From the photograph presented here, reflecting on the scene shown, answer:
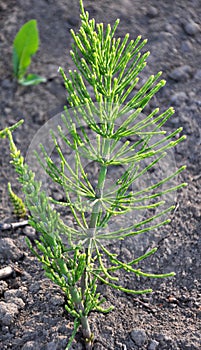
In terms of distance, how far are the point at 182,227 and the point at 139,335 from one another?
701mm

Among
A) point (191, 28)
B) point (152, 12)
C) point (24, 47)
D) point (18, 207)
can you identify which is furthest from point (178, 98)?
point (18, 207)

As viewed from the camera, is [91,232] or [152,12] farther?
[152,12]

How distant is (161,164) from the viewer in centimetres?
355

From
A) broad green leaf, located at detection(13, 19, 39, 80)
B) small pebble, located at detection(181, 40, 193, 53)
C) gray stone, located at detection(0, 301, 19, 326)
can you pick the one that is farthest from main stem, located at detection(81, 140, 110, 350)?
small pebble, located at detection(181, 40, 193, 53)

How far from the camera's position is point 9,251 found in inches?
123

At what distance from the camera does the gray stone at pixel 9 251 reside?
313cm

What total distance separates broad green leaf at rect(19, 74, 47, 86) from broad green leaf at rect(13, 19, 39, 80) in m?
0.04

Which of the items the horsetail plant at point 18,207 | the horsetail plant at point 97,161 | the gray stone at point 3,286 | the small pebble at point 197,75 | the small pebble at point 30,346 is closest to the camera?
the horsetail plant at point 97,161

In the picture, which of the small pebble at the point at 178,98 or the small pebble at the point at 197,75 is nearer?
the small pebble at the point at 178,98

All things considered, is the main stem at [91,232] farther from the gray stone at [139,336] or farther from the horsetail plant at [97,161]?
the gray stone at [139,336]

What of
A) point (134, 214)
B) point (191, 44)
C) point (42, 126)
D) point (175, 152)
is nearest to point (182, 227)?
point (134, 214)

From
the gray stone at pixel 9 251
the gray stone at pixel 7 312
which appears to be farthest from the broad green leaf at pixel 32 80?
the gray stone at pixel 7 312

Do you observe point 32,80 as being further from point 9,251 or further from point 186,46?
point 9,251

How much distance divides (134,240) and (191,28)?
168 centimetres
